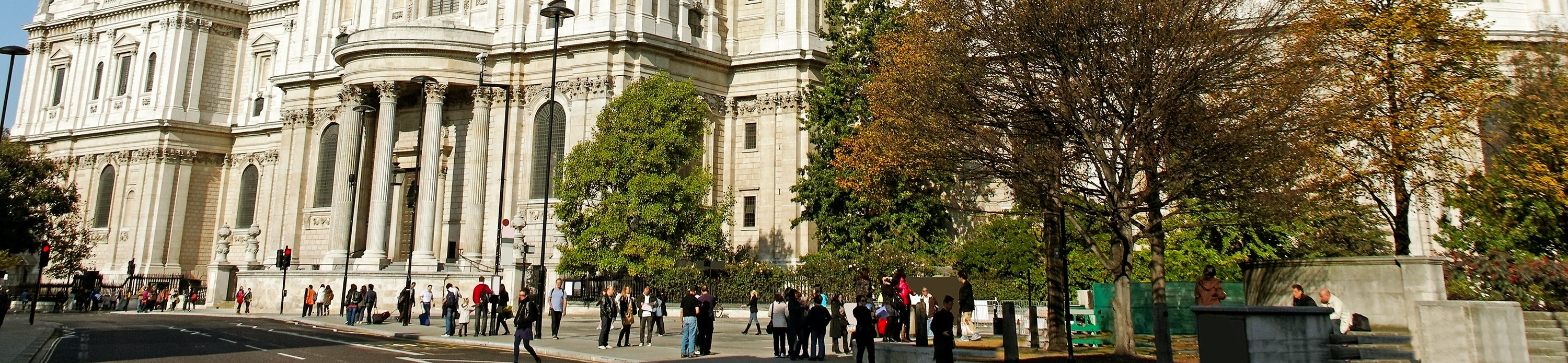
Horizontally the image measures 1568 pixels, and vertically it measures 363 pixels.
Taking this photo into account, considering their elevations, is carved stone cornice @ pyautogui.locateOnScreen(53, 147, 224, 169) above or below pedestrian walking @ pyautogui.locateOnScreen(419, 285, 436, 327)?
above

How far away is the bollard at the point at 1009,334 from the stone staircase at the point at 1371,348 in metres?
4.44

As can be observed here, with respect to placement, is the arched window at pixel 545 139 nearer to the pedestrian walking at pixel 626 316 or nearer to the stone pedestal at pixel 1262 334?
the pedestrian walking at pixel 626 316

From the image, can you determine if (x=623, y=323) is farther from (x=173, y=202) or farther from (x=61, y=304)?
(x=173, y=202)

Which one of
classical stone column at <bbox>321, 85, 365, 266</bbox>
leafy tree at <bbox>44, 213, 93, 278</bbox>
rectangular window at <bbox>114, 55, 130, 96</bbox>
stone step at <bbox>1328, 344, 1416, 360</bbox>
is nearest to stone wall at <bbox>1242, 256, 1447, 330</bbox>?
stone step at <bbox>1328, 344, 1416, 360</bbox>

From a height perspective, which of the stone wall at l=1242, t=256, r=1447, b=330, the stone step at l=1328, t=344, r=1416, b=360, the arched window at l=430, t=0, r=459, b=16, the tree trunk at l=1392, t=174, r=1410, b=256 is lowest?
the stone step at l=1328, t=344, r=1416, b=360

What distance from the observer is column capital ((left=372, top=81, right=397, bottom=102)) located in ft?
128

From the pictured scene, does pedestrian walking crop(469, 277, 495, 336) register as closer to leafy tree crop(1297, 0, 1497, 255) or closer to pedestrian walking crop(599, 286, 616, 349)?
pedestrian walking crop(599, 286, 616, 349)

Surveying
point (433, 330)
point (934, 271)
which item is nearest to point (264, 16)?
point (433, 330)

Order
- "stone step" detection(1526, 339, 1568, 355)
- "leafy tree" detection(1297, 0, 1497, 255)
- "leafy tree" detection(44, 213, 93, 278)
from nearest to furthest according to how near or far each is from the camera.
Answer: "stone step" detection(1526, 339, 1568, 355)
"leafy tree" detection(1297, 0, 1497, 255)
"leafy tree" detection(44, 213, 93, 278)

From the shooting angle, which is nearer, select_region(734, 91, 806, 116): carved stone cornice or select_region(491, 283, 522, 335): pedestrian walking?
select_region(491, 283, 522, 335): pedestrian walking

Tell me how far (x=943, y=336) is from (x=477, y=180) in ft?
90.8

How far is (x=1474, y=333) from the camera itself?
49.2ft

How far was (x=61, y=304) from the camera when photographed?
148ft

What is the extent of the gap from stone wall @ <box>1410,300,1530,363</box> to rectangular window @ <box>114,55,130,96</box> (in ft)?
210
